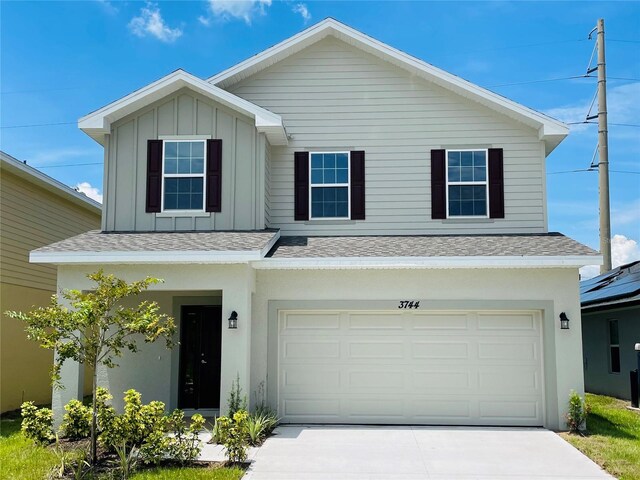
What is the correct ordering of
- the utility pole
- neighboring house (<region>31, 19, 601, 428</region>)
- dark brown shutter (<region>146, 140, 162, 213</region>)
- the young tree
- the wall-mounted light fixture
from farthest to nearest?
the utility pole < dark brown shutter (<region>146, 140, 162, 213</region>) < neighboring house (<region>31, 19, 601, 428</region>) < the wall-mounted light fixture < the young tree

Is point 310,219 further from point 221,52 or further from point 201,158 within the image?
point 221,52

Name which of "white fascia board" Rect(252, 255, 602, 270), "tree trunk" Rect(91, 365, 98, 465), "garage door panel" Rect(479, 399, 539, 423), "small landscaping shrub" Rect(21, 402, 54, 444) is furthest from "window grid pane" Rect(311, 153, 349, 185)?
"small landscaping shrub" Rect(21, 402, 54, 444)

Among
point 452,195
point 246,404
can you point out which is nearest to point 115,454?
point 246,404

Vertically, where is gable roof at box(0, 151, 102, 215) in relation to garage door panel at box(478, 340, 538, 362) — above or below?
above

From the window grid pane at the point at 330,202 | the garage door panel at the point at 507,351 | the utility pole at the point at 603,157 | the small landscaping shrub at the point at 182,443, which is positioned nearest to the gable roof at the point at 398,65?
the window grid pane at the point at 330,202

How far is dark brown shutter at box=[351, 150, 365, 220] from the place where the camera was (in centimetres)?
1388

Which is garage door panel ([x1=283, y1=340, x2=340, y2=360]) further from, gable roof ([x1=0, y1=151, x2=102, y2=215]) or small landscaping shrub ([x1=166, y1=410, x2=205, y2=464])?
gable roof ([x1=0, y1=151, x2=102, y2=215])

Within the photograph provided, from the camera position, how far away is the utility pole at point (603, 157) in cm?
2125

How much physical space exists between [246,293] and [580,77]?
17.0 meters

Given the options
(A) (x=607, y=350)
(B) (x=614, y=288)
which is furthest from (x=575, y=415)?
(B) (x=614, y=288)

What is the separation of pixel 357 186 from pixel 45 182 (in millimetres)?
7405

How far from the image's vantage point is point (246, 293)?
1135 centimetres

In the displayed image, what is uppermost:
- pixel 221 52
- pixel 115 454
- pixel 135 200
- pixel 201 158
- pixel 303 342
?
pixel 221 52

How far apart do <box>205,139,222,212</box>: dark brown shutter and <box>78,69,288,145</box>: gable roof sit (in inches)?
34.6
